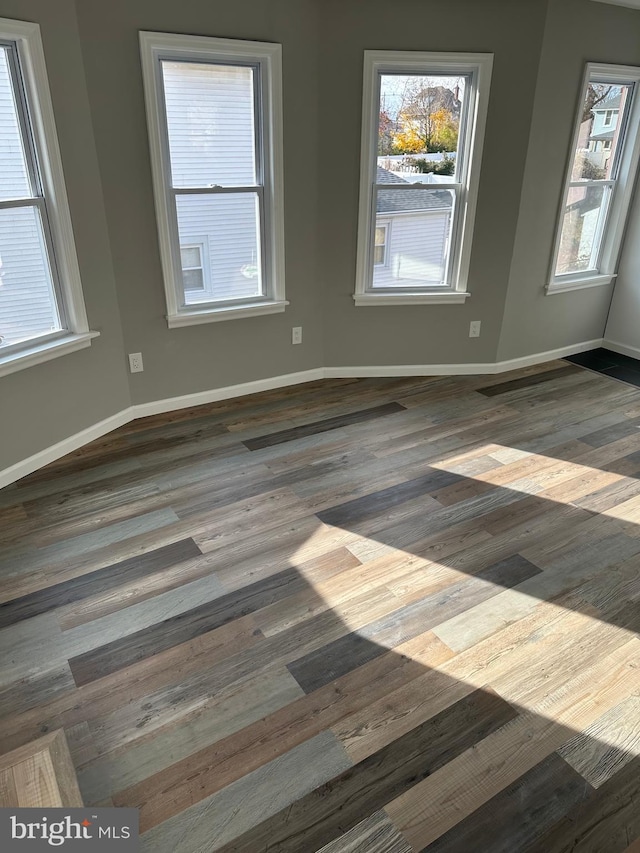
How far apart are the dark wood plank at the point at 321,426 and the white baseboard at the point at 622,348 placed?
2.23 meters

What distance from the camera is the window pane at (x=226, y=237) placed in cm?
360

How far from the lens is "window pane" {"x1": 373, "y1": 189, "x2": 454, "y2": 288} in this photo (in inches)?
158

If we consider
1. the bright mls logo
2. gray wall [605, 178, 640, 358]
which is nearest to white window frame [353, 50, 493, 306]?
gray wall [605, 178, 640, 358]

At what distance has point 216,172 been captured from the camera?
3.57 meters

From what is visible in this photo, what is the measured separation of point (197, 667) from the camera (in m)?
2.11

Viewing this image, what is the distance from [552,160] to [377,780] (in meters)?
3.96

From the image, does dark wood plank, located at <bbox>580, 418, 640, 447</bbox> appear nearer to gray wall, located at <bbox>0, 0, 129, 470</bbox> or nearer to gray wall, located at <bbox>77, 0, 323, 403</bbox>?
gray wall, located at <bbox>77, 0, 323, 403</bbox>

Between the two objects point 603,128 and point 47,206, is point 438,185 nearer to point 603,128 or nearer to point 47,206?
point 603,128

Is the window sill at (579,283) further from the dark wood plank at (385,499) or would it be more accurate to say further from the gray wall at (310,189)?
the dark wood plank at (385,499)

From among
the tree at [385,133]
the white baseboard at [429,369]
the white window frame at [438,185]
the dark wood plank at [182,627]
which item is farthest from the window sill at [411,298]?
the dark wood plank at [182,627]

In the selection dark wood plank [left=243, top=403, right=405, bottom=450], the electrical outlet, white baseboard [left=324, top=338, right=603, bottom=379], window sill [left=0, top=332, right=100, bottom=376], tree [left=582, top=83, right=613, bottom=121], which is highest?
tree [left=582, top=83, right=613, bottom=121]

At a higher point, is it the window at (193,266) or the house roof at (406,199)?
the house roof at (406,199)

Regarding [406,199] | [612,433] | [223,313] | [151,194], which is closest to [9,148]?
[151,194]

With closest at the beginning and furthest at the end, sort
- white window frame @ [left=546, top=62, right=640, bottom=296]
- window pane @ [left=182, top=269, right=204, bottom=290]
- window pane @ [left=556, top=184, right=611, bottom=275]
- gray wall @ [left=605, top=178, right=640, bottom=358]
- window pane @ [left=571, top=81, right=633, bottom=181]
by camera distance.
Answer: window pane @ [left=182, top=269, right=204, bottom=290] → white window frame @ [left=546, top=62, right=640, bottom=296] → window pane @ [left=571, top=81, right=633, bottom=181] → window pane @ [left=556, top=184, right=611, bottom=275] → gray wall @ [left=605, top=178, right=640, bottom=358]
